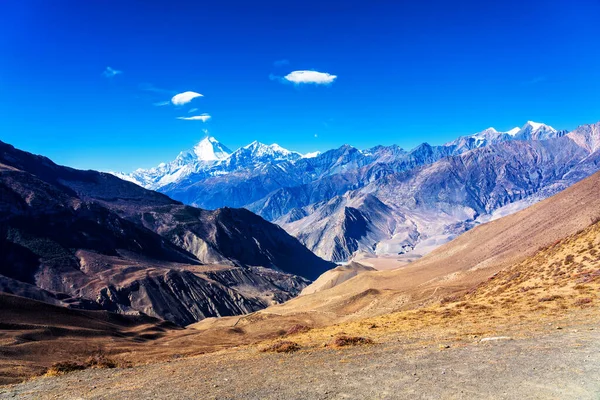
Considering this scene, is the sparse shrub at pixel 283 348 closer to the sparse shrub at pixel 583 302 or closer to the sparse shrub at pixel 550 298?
the sparse shrub at pixel 583 302

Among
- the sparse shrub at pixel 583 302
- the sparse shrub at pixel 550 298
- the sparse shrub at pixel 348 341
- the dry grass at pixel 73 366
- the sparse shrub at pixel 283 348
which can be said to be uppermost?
the dry grass at pixel 73 366

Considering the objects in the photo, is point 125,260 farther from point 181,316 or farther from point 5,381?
point 5,381

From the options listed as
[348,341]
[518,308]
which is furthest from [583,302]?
[348,341]

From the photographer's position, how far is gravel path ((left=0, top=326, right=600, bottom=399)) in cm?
1507

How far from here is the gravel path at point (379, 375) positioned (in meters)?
15.1

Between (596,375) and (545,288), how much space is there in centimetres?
2439

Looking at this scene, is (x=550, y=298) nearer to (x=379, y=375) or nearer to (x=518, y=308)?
(x=518, y=308)

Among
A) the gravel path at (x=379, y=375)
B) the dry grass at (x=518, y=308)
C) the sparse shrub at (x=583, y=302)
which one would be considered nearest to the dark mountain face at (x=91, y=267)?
the gravel path at (x=379, y=375)

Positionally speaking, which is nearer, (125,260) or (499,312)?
(499,312)

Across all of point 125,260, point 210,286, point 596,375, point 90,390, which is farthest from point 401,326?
point 125,260

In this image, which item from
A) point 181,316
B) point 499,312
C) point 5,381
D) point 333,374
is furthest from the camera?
point 181,316

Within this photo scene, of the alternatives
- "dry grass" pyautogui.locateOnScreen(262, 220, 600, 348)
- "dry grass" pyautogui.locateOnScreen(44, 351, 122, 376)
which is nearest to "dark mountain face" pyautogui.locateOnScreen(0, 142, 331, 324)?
"dry grass" pyautogui.locateOnScreen(44, 351, 122, 376)

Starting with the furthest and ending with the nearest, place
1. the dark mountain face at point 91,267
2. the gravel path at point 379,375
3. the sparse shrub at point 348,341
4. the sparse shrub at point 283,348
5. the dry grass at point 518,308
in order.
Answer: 1. the dark mountain face at point 91,267
2. the dry grass at point 518,308
3. the sparse shrub at point 283,348
4. the sparse shrub at point 348,341
5. the gravel path at point 379,375

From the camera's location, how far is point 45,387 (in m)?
21.3
